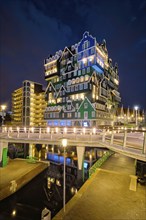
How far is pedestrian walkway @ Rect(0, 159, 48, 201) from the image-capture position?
491 inches

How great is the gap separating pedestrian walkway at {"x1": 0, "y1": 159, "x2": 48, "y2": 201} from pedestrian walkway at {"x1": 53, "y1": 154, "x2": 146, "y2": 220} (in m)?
6.27

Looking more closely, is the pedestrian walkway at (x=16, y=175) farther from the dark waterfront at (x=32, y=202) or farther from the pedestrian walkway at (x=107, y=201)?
the pedestrian walkway at (x=107, y=201)

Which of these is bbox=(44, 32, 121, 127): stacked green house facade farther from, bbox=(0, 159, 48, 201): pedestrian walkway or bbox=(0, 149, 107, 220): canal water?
bbox=(0, 159, 48, 201): pedestrian walkway

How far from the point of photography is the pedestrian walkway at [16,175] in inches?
491

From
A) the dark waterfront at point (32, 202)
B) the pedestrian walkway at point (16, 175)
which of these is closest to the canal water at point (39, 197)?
the dark waterfront at point (32, 202)

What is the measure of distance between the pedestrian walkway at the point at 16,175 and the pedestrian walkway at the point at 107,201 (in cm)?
627

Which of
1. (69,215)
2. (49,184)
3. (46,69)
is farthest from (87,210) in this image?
(46,69)

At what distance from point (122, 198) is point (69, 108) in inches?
1413

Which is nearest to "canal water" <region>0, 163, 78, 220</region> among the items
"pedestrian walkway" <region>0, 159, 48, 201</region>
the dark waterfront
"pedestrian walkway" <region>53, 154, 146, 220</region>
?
the dark waterfront

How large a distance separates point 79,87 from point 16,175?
3270 centimetres

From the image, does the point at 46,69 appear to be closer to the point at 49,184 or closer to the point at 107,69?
the point at 107,69

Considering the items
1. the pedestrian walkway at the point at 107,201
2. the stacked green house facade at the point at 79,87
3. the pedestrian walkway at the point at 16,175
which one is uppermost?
the stacked green house facade at the point at 79,87

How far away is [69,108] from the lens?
45031mm

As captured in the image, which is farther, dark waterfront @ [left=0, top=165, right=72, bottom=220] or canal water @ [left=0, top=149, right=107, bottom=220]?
canal water @ [left=0, top=149, right=107, bottom=220]
